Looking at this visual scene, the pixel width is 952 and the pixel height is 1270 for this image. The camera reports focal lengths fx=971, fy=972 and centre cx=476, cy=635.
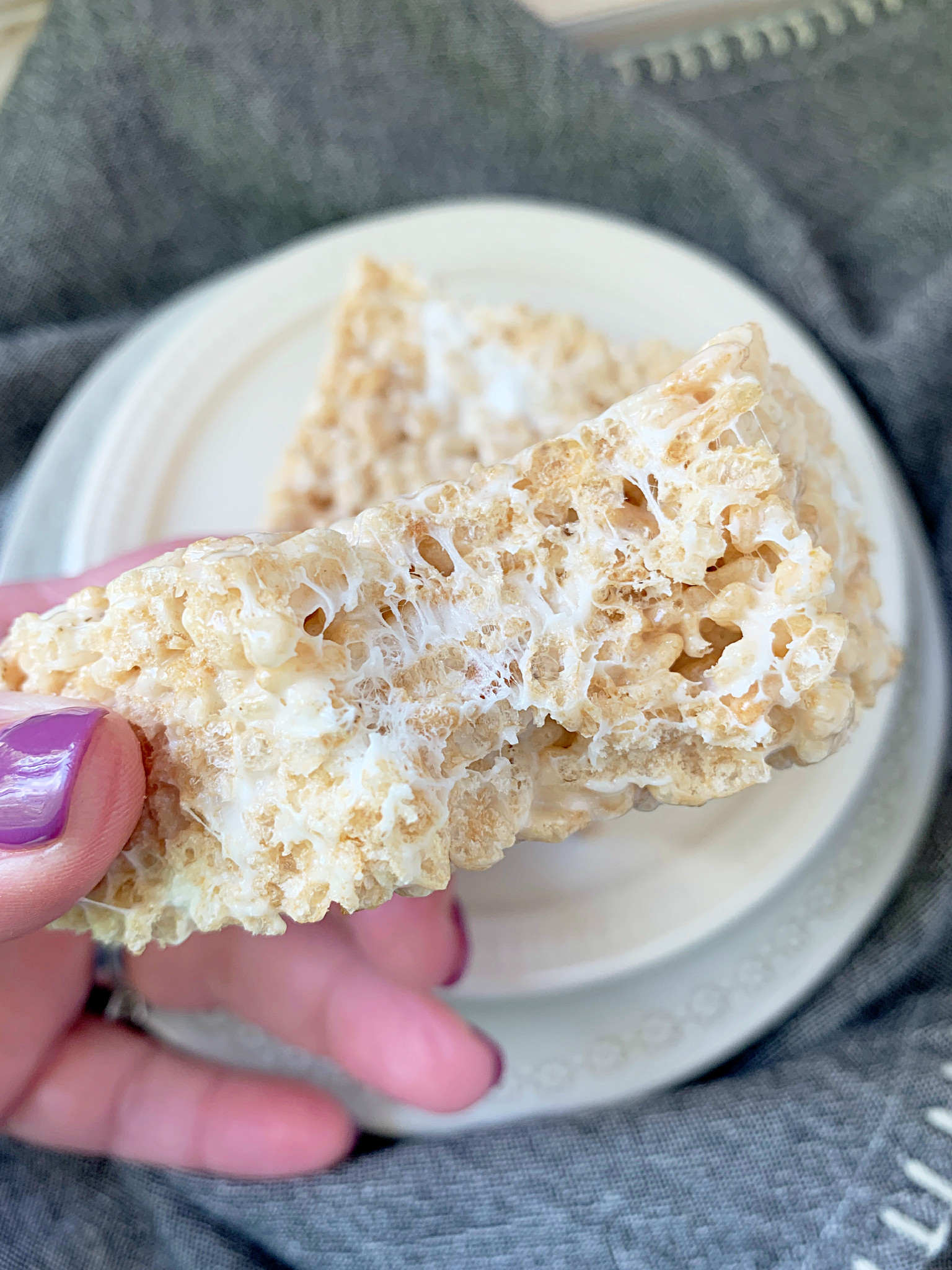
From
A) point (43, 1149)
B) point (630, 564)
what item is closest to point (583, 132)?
point (630, 564)

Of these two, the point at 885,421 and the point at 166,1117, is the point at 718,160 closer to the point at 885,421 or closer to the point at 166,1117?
the point at 885,421

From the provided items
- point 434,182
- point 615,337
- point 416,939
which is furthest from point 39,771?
point 434,182

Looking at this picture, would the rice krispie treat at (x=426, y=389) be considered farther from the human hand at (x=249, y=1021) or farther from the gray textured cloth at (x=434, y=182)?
the gray textured cloth at (x=434, y=182)

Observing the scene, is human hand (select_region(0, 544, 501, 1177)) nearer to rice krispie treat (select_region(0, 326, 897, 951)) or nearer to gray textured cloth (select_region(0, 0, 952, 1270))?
gray textured cloth (select_region(0, 0, 952, 1270))

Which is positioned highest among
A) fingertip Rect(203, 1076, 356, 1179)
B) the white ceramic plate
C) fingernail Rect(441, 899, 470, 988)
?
the white ceramic plate

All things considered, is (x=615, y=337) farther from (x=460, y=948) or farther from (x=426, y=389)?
(x=460, y=948)

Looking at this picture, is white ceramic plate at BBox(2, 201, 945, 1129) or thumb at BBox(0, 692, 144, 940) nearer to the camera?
thumb at BBox(0, 692, 144, 940)

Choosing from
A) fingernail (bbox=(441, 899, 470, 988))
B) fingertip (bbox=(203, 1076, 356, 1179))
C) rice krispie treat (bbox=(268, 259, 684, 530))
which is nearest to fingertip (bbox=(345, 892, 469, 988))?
fingernail (bbox=(441, 899, 470, 988))
